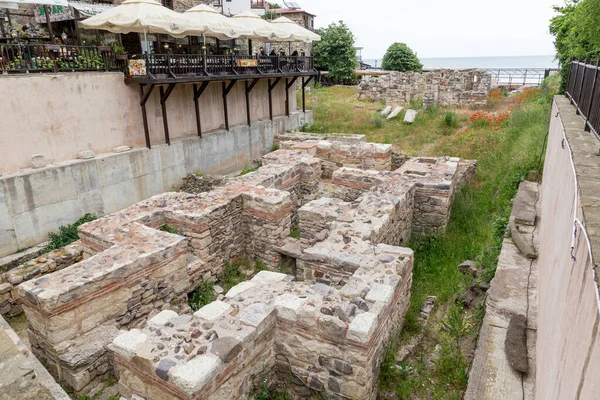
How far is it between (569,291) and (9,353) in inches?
223

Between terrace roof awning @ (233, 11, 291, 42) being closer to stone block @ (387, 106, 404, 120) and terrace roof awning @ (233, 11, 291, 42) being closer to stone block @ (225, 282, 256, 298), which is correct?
stone block @ (387, 106, 404, 120)

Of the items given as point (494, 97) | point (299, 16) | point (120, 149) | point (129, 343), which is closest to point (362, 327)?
point (129, 343)

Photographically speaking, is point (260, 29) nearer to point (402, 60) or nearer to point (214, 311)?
point (214, 311)

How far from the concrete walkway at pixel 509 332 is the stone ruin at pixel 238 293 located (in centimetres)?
108

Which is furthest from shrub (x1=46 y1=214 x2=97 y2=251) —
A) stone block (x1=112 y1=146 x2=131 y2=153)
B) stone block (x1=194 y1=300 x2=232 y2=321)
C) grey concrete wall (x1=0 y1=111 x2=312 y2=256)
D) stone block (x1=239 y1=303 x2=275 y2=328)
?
stone block (x1=239 y1=303 x2=275 y2=328)

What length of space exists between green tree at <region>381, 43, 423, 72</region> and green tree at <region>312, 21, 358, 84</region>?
478cm

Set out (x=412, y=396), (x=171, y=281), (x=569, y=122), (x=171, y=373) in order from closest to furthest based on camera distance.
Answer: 1. (x=171, y=373)
2. (x=412, y=396)
3. (x=569, y=122)
4. (x=171, y=281)

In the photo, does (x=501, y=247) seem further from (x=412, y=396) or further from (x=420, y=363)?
(x=412, y=396)

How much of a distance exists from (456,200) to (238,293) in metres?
6.97

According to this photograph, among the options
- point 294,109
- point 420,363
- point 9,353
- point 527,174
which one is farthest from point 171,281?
point 294,109

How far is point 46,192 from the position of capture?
9.36 meters

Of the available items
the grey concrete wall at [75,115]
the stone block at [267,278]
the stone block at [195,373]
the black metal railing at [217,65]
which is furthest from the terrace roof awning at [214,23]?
the stone block at [195,373]

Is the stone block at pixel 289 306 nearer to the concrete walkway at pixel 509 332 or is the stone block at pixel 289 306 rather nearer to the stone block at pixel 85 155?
the concrete walkway at pixel 509 332

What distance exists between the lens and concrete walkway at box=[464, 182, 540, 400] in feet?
13.3
